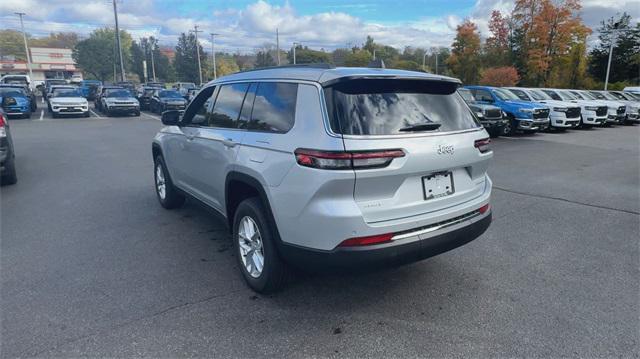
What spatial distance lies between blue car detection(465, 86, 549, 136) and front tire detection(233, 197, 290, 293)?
13.3 m

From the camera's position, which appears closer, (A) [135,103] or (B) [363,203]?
(B) [363,203]

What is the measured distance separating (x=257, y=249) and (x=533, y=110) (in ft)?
47.5

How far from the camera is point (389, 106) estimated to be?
2.91 meters

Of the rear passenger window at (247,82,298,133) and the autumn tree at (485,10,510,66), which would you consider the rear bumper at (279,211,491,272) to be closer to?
the rear passenger window at (247,82,298,133)

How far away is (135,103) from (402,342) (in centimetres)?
2314

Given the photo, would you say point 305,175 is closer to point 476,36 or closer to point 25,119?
point 25,119

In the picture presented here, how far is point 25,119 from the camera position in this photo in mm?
20312

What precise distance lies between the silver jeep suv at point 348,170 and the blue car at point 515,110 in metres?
12.7

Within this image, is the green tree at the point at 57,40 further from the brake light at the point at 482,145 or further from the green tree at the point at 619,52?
the brake light at the point at 482,145

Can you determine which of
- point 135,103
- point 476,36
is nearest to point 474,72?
point 476,36

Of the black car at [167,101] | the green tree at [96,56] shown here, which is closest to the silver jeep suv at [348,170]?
the black car at [167,101]

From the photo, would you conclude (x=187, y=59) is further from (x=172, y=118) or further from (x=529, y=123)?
(x=172, y=118)

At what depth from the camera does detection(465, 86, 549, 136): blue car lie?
48.8 feet

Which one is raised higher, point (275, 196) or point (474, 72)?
point (474, 72)
